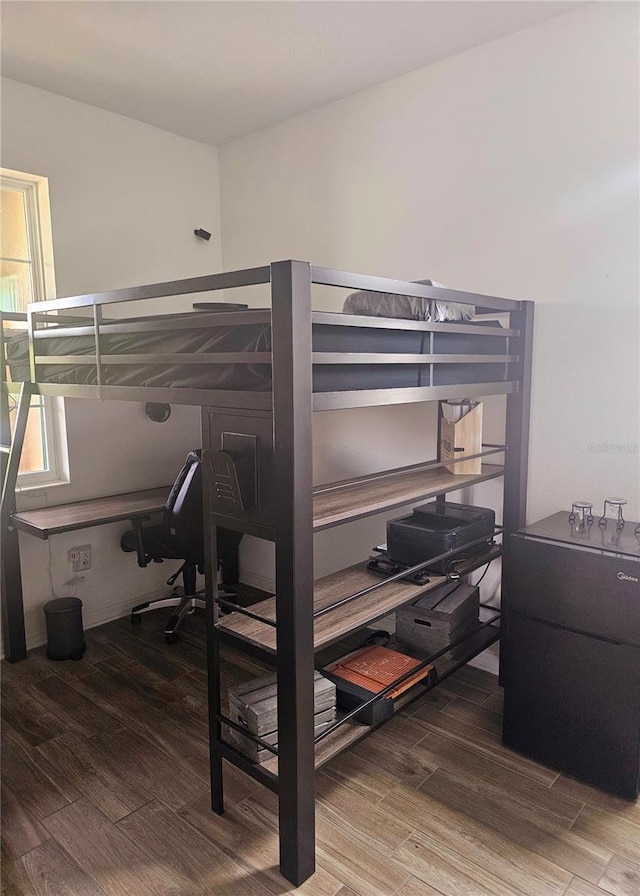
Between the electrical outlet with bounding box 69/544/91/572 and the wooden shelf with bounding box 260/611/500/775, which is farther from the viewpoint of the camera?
the electrical outlet with bounding box 69/544/91/572

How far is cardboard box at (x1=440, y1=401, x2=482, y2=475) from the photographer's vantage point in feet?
7.93

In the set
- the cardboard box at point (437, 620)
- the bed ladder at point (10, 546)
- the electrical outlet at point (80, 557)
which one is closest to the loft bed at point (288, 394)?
the cardboard box at point (437, 620)

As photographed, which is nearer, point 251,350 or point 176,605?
point 251,350

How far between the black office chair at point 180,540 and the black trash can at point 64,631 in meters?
0.37

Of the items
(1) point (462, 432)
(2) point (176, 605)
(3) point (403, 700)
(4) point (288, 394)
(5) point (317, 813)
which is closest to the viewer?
(4) point (288, 394)

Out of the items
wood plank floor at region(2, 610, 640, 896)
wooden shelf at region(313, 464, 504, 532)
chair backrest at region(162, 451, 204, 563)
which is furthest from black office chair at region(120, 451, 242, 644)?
wooden shelf at region(313, 464, 504, 532)

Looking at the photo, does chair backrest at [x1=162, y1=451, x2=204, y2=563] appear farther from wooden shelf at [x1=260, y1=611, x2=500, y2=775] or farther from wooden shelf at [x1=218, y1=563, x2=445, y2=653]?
wooden shelf at [x1=260, y1=611, x2=500, y2=775]

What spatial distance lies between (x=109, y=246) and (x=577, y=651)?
2806 millimetres

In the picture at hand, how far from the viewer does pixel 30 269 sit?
113 inches

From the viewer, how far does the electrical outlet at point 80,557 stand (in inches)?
120

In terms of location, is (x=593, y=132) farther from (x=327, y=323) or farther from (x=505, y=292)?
(x=327, y=323)

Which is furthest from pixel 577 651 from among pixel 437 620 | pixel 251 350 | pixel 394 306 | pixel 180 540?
pixel 180 540

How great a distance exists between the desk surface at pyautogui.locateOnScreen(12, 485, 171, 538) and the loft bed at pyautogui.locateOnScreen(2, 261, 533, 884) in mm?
686

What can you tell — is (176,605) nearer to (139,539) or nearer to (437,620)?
(139,539)
